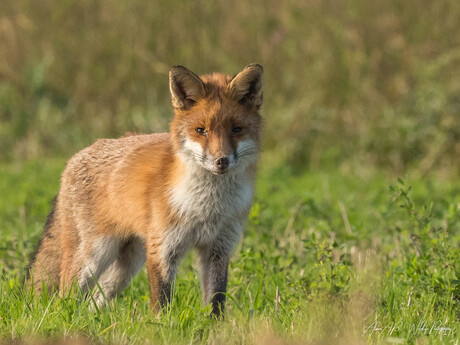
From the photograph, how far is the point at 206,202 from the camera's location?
4.87m

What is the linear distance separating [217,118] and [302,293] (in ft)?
4.30

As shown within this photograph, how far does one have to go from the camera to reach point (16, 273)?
5.94 meters

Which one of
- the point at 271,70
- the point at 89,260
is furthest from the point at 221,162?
the point at 271,70

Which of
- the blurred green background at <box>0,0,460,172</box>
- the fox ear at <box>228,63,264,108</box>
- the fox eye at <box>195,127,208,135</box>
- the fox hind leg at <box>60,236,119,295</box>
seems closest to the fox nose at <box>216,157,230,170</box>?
the fox eye at <box>195,127,208,135</box>

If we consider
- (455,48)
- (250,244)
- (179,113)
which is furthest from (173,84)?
(455,48)

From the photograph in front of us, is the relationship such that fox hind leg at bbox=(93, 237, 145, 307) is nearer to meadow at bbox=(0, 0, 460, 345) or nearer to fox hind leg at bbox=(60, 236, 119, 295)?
fox hind leg at bbox=(60, 236, 119, 295)

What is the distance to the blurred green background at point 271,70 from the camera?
1105 centimetres

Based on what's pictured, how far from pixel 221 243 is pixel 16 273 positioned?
6.45 ft

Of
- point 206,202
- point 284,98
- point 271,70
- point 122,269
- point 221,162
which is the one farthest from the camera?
point 271,70

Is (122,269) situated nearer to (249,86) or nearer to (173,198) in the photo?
(173,198)

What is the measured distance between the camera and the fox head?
4.66 meters

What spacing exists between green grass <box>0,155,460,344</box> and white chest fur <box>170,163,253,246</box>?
1.52ft

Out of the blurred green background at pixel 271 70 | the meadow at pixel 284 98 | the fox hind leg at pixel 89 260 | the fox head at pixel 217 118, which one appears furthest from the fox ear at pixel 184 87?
the blurred green background at pixel 271 70

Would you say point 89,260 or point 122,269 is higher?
point 89,260
